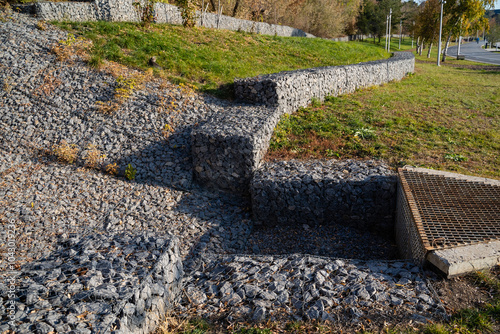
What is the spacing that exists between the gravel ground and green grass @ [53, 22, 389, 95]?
99 cm

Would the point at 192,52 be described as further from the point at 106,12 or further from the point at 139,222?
the point at 139,222

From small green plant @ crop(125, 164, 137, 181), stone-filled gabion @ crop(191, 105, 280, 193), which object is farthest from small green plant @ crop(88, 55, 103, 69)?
stone-filled gabion @ crop(191, 105, 280, 193)

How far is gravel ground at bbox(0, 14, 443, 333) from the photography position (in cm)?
372

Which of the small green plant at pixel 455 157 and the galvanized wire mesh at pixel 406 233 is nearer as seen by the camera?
the galvanized wire mesh at pixel 406 233

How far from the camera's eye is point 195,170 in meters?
7.73

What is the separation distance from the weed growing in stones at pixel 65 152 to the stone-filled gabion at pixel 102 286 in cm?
337

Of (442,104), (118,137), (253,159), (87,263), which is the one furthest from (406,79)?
(87,263)

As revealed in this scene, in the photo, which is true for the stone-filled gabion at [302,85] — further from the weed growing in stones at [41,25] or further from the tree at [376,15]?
the tree at [376,15]

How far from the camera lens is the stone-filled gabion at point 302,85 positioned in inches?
376

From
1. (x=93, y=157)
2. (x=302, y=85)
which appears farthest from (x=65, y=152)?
(x=302, y=85)

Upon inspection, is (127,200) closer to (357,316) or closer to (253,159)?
(253,159)

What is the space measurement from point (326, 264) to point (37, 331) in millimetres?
3396

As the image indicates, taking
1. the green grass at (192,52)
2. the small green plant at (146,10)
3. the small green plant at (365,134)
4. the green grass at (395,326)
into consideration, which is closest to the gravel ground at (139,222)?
the green grass at (395,326)

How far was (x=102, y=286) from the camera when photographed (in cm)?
352
